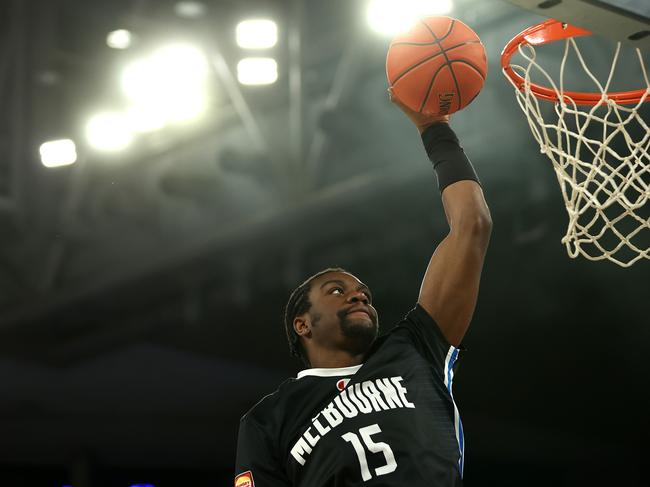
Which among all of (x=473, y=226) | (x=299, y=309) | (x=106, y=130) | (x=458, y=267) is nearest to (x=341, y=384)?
(x=299, y=309)

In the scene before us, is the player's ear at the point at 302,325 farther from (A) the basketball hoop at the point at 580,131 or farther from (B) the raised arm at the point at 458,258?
(A) the basketball hoop at the point at 580,131

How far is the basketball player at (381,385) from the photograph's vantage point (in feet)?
8.18

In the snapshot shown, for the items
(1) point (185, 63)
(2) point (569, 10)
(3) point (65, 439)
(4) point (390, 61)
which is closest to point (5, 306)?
(1) point (185, 63)

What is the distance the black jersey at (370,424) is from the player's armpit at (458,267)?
0.16 ft

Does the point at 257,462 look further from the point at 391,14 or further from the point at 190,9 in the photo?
the point at 190,9

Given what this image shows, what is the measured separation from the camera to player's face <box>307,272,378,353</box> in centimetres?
282

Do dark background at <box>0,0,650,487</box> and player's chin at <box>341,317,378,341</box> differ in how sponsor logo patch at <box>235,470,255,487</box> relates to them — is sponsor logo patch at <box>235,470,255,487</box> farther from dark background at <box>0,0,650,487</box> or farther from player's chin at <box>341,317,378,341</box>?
dark background at <box>0,0,650,487</box>

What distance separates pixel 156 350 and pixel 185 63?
13.0 ft

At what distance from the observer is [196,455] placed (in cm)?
1226

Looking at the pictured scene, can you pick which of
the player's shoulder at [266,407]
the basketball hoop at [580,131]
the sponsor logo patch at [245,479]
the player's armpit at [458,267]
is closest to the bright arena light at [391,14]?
the basketball hoop at [580,131]

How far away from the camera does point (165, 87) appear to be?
22.4 ft

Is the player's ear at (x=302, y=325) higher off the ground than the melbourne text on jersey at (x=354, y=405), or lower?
higher

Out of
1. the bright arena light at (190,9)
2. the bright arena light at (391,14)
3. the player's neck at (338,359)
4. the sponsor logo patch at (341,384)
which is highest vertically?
the bright arena light at (190,9)

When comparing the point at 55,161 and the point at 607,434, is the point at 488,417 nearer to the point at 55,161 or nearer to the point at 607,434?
the point at 607,434
